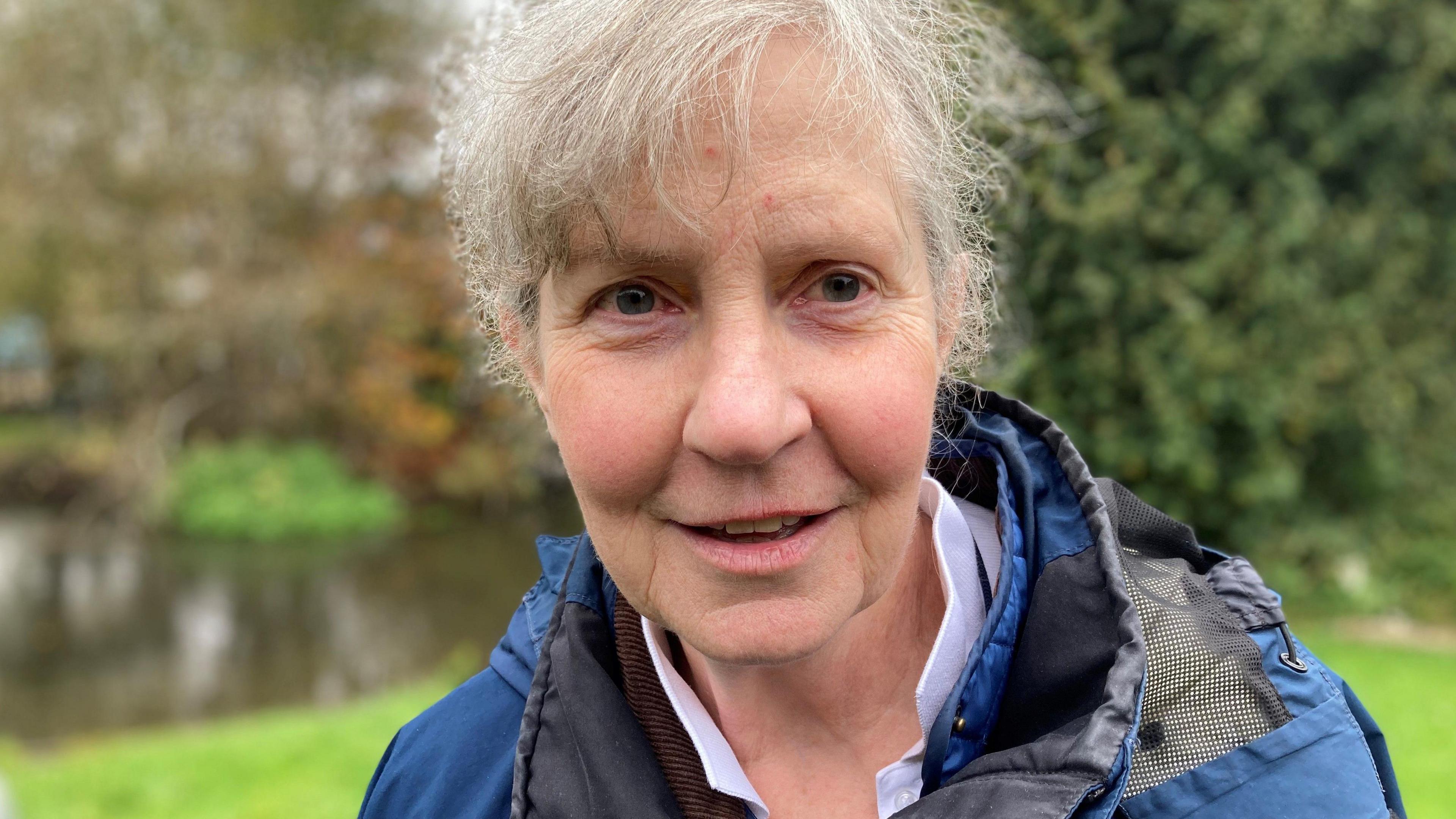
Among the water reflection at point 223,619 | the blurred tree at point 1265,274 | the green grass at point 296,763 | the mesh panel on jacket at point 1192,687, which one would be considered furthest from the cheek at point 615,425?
the water reflection at point 223,619

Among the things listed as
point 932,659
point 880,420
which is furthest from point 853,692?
point 880,420

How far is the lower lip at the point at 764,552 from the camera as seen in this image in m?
1.26

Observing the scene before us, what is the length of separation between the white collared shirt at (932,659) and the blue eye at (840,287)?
344mm

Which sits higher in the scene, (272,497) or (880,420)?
(272,497)

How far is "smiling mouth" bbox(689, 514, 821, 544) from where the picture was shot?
1274 mm

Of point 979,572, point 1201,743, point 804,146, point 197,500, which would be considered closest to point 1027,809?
point 1201,743

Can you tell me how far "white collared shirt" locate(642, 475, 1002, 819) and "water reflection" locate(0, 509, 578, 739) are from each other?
7907mm

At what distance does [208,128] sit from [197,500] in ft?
16.2

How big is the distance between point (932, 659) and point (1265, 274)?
4670 millimetres

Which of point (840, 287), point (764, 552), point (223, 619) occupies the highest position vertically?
point (223, 619)

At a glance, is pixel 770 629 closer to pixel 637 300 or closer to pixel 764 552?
pixel 764 552

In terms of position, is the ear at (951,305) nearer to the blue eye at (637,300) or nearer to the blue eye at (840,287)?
the blue eye at (840,287)

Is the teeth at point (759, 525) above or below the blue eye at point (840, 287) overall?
below

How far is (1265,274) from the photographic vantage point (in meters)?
5.31
